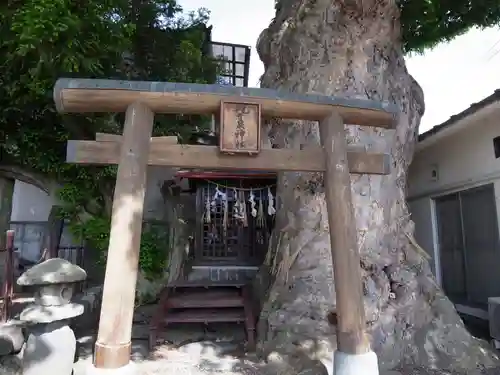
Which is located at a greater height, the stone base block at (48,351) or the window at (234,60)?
the window at (234,60)

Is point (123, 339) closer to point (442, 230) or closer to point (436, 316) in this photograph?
point (436, 316)

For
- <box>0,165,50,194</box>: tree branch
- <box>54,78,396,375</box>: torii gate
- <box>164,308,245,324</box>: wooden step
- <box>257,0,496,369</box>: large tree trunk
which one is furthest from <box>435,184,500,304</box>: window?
<box>0,165,50,194</box>: tree branch

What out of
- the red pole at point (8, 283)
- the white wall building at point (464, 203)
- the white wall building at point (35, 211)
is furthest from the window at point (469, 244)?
the white wall building at point (35, 211)

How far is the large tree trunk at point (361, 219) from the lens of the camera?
16.9 ft

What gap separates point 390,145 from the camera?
6145mm

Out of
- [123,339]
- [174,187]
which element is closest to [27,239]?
[174,187]

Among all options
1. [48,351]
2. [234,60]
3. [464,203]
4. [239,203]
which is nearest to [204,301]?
[48,351]

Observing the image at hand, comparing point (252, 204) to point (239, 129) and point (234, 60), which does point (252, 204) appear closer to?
point (239, 129)

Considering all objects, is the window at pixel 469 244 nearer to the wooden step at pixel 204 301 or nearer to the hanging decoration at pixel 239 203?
the hanging decoration at pixel 239 203

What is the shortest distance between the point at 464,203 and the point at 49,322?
723 cm

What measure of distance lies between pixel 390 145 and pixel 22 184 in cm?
1140

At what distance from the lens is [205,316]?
716 cm

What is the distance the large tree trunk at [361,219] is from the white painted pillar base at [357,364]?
1112 millimetres

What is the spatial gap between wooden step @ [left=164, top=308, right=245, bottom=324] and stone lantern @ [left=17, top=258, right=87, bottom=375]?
247cm
